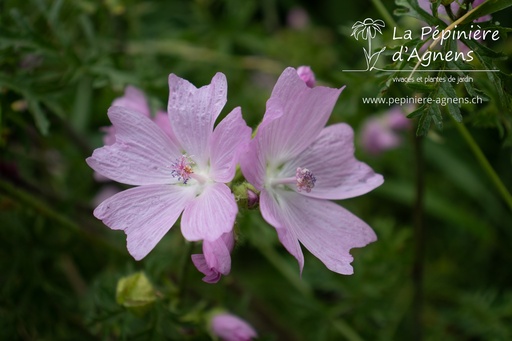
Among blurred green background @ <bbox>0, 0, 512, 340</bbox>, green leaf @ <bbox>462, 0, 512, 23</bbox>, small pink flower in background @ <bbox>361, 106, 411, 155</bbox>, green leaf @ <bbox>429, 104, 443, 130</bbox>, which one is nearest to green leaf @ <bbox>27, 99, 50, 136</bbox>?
blurred green background @ <bbox>0, 0, 512, 340</bbox>

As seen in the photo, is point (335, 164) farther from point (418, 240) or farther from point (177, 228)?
point (177, 228)

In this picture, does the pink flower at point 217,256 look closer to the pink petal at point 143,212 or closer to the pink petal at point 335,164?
the pink petal at point 143,212

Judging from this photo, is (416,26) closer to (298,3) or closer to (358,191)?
(358,191)

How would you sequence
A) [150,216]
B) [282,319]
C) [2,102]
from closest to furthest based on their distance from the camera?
[150,216] < [2,102] < [282,319]

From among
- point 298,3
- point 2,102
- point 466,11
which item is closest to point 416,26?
point 466,11

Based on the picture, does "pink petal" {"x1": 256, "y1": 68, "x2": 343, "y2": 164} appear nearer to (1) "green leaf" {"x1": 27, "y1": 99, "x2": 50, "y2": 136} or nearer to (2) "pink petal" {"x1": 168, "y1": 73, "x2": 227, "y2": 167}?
(2) "pink petal" {"x1": 168, "y1": 73, "x2": 227, "y2": 167}

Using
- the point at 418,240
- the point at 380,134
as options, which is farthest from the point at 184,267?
the point at 380,134

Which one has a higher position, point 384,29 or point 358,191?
point 384,29

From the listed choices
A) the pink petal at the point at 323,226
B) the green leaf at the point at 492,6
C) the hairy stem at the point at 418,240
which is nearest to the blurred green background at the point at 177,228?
the hairy stem at the point at 418,240
